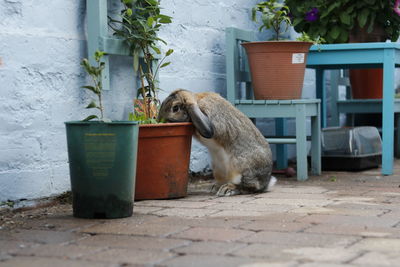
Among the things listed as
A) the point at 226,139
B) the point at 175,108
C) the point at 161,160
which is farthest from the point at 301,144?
the point at 161,160

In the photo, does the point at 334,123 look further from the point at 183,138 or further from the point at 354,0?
the point at 183,138

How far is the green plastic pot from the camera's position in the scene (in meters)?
3.29

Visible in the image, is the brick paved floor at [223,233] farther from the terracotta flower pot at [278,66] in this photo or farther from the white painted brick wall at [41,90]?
the terracotta flower pot at [278,66]

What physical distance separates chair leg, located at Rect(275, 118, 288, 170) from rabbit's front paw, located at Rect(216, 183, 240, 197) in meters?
1.59

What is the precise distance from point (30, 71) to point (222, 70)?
200cm

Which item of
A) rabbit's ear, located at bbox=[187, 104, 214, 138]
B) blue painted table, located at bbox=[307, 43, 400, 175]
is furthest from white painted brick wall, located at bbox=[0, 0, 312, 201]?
blue painted table, located at bbox=[307, 43, 400, 175]

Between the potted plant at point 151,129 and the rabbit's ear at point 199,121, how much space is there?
0.21ft

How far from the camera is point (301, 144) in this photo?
16.1 ft

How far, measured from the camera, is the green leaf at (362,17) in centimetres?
541

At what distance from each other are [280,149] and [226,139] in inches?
64.8

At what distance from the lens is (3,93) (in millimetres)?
3531

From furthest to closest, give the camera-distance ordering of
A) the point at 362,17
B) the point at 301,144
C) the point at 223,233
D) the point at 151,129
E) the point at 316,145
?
the point at 362,17 → the point at 316,145 → the point at 301,144 → the point at 151,129 → the point at 223,233

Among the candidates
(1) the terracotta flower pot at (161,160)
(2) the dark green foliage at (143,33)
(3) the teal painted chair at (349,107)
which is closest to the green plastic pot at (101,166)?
(1) the terracotta flower pot at (161,160)

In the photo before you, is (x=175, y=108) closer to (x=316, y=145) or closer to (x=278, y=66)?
(x=278, y=66)
